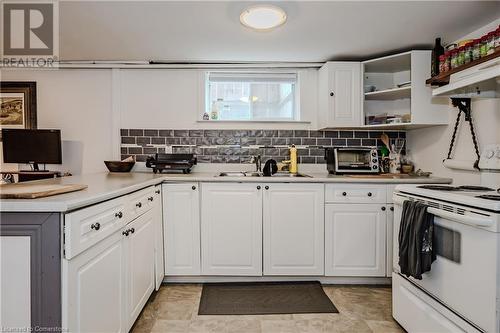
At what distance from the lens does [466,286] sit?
132 centimetres

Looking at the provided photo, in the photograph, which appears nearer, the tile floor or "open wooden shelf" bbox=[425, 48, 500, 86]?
"open wooden shelf" bbox=[425, 48, 500, 86]

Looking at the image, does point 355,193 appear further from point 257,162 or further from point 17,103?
point 17,103

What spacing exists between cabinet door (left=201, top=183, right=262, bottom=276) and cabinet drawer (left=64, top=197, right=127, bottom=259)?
3.07 feet

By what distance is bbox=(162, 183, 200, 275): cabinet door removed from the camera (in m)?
2.43

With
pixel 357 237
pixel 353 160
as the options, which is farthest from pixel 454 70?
pixel 357 237

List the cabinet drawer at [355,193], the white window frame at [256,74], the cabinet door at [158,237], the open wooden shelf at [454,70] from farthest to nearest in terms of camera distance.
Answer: the white window frame at [256,74]
the cabinet drawer at [355,193]
the cabinet door at [158,237]
the open wooden shelf at [454,70]

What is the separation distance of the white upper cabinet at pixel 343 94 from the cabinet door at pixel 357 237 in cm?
83

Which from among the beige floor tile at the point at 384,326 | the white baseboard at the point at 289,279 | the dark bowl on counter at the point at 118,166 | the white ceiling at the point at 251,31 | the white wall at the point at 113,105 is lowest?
the beige floor tile at the point at 384,326

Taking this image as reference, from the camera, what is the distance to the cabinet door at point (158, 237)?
2.24 metres

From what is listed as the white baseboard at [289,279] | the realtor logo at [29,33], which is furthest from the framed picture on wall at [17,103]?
the white baseboard at [289,279]

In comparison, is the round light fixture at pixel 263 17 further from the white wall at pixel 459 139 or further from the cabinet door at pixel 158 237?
the white wall at pixel 459 139

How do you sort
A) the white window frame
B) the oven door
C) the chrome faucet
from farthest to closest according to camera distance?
the white window frame < the chrome faucet < the oven door

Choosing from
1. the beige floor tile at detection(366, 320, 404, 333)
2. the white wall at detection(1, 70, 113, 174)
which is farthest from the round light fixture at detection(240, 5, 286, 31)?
the beige floor tile at detection(366, 320, 404, 333)

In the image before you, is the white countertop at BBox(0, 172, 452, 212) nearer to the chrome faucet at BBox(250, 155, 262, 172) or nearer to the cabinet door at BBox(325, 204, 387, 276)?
the cabinet door at BBox(325, 204, 387, 276)
